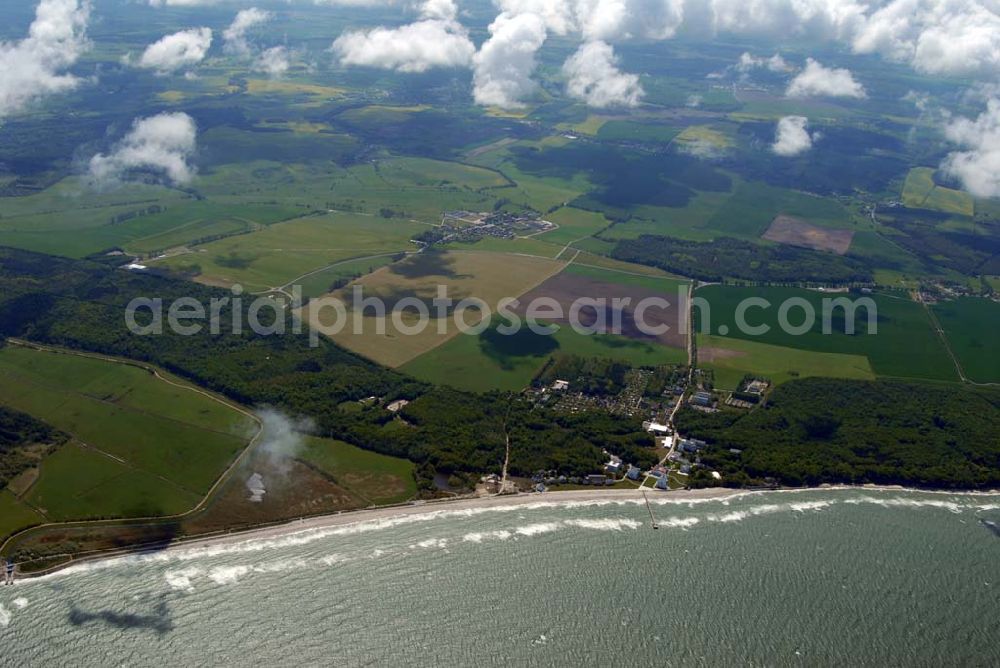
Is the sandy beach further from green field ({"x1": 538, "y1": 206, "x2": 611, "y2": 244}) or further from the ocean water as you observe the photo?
green field ({"x1": 538, "y1": 206, "x2": 611, "y2": 244})

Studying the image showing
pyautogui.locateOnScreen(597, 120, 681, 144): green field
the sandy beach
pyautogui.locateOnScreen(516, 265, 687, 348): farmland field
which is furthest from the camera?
pyautogui.locateOnScreen(597, 120, 681, 144): green field

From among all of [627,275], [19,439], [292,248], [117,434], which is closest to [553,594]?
[117,434]

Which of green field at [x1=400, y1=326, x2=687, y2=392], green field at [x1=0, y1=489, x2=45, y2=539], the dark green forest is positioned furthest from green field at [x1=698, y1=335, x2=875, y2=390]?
green field at [x1=0, y1=489, x2=45, y2=539]

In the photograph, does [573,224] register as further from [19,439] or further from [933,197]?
[19,439]

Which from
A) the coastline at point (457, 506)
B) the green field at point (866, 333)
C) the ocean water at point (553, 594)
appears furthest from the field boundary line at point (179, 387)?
the green field at point (866, 333)

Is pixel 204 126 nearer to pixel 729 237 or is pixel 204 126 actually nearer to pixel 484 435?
pixel 729 237

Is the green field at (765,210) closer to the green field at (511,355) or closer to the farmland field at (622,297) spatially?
the farmland field at (622,297)
